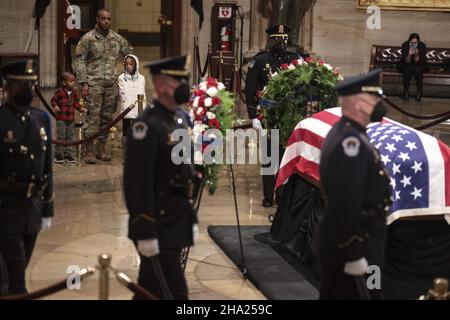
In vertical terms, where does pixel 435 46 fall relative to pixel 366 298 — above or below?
above

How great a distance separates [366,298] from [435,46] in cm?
1540

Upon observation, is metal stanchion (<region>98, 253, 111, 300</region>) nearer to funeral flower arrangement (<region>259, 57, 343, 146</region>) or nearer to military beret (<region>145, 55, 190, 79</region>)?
military beret (<region>145, 55, 190, 79</region>)

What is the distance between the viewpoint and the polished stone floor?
23.1 feet

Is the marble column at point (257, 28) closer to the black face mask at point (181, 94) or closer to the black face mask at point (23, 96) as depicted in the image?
the black face mask at point (23, 96)

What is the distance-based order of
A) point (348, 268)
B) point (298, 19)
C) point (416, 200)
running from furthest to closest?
point (298, 19), point (416, 200), point (348, 268)

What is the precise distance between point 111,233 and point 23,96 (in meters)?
2.87

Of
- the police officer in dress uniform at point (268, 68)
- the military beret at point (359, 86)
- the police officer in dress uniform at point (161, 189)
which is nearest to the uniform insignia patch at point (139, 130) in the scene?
the police officer in dress uniform at point (161, 189)

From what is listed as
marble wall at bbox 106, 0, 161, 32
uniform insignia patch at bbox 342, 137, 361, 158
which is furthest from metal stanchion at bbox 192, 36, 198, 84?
uniform insignia patch at bbox 342, 137, 361, 158

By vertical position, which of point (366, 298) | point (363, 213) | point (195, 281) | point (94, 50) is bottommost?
point (195, 281)

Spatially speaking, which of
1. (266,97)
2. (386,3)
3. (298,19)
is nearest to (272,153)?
(266,97)

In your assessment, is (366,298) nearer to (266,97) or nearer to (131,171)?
(131,171)

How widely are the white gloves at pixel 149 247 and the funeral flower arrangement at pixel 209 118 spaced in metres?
1.45

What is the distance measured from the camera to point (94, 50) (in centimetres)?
1145

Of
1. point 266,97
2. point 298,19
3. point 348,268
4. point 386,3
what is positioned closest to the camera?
point 348,268
